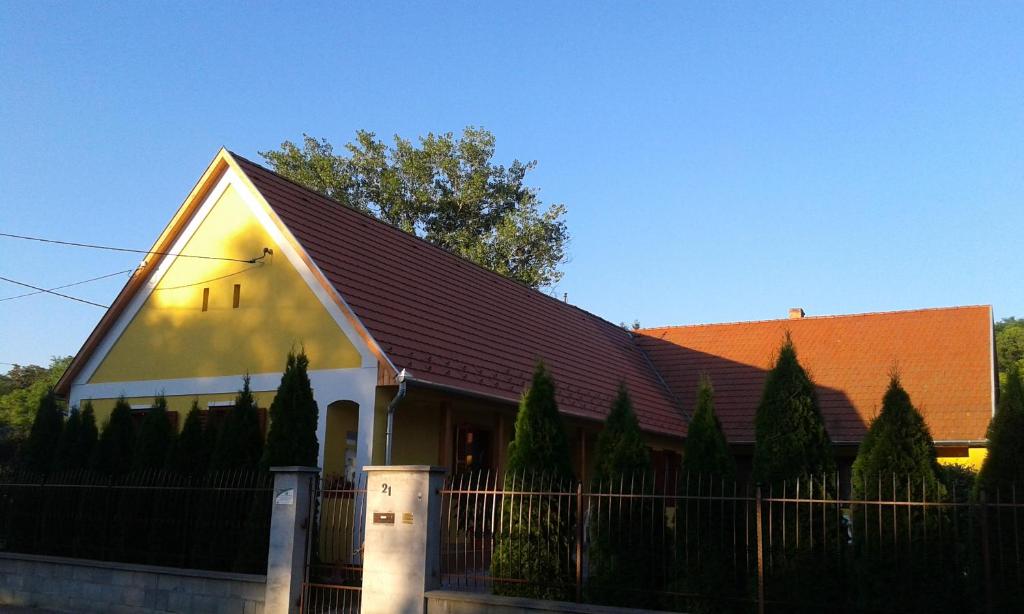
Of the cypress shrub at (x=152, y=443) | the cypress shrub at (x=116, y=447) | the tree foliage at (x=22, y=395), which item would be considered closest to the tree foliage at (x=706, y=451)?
the cypress shrub at (x=152, y=443)

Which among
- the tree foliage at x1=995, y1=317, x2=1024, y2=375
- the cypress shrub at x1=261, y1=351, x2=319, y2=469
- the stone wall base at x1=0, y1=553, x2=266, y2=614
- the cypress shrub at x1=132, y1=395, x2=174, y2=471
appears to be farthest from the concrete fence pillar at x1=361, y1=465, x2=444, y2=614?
the tree foliage at x1=995, y1=317, x2=1024, y2=375

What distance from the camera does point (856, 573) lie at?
858cm

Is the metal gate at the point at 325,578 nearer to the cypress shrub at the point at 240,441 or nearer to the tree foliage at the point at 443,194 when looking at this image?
the cypress shrub at the point at 240,441

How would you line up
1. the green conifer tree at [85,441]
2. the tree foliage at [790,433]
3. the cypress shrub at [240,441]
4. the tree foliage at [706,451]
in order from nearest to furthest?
the tree foliage at [790,433]
the tree foliage at [706,451]
the cypress shrub at [240,441]
the green conifer tree at [85,441]

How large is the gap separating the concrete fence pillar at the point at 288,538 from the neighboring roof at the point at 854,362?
475 inches

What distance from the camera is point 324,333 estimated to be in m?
14.2

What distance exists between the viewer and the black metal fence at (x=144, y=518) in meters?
11.5

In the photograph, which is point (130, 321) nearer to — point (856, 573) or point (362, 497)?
point (362, 497)

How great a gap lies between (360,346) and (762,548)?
275 inches

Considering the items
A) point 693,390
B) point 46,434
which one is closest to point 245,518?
point 46,434

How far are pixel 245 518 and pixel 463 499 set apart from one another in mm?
3730

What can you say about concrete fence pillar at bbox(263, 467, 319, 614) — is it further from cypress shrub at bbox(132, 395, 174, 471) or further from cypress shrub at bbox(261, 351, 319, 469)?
cypress shrub at bbox(132, 395, 174, 471)

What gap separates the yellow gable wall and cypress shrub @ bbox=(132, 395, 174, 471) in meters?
1.86

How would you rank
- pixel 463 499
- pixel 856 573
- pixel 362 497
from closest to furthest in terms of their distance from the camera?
pixel 856 573
pixel 362 497
pixel 463 499
